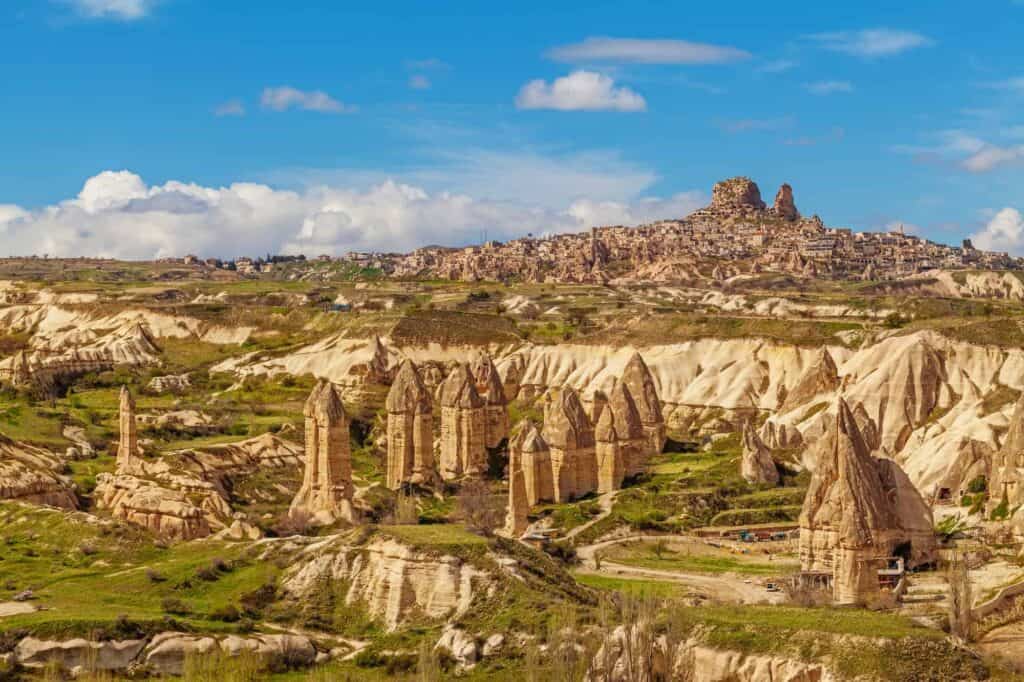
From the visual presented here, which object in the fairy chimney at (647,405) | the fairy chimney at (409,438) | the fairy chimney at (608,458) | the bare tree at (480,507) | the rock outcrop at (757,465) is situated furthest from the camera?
Answer: the fairy chimney at (647,405)

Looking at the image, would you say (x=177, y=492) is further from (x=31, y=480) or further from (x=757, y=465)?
(x=757, y=465)

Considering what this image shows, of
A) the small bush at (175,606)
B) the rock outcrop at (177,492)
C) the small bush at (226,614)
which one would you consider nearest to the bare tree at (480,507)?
the rock outcrop at (177,492)

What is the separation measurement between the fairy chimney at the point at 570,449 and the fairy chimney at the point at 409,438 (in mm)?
6238

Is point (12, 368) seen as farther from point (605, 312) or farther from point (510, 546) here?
→ point (510, 546)

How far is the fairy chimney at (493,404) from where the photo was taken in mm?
A: 72688

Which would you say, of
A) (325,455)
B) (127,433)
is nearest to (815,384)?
(325,455)

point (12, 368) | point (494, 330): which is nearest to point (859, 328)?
point (494, 330)

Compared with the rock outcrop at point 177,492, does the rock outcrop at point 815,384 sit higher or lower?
higher

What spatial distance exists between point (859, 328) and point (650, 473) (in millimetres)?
27722

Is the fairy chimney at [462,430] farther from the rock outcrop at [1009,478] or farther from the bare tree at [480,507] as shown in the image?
the rock outcrop at [1009,478]

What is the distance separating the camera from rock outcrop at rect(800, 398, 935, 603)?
40.0 metres

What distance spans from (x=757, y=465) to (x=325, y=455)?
1962 cm

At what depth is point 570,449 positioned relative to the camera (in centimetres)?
6419

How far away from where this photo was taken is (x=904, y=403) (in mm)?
68938
